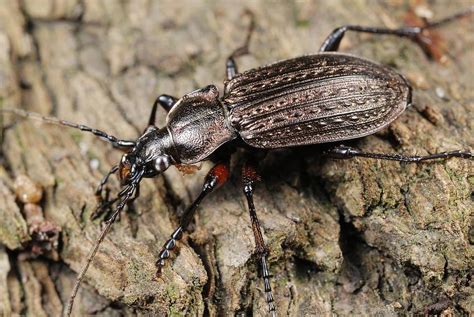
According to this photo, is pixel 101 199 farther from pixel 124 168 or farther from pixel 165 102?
pixel 165 102

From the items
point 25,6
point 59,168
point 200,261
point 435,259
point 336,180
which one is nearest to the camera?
point 435,259

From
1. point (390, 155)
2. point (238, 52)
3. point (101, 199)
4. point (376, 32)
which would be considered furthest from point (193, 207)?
point (376, 32)

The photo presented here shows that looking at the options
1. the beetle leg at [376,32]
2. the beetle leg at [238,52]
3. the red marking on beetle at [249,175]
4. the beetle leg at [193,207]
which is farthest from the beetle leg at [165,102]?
the beetle leg at [376,32]

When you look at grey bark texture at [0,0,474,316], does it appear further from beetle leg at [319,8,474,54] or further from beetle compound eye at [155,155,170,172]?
beetle compound eye at [155,155,170,172]

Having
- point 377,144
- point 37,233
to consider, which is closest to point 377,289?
point 377,144

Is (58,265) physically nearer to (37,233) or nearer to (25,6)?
(37,233)

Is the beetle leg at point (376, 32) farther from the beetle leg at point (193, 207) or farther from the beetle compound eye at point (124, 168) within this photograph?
the beetle compound eye at point (124, 168)
